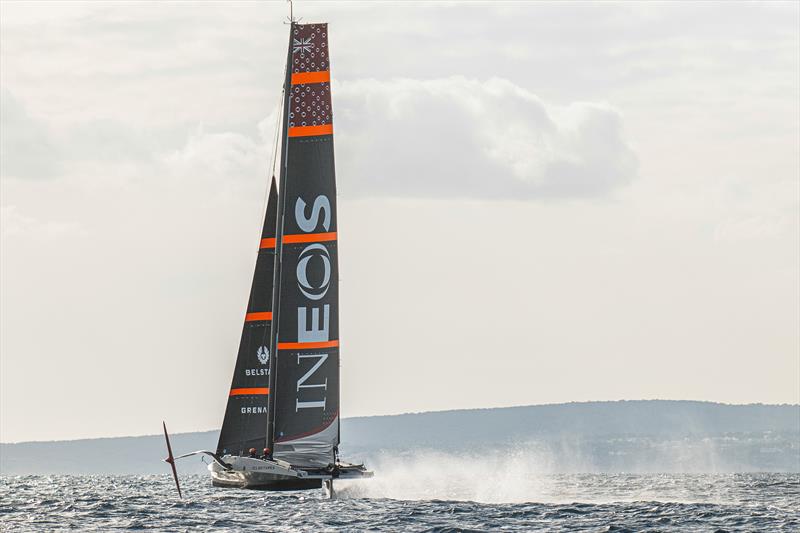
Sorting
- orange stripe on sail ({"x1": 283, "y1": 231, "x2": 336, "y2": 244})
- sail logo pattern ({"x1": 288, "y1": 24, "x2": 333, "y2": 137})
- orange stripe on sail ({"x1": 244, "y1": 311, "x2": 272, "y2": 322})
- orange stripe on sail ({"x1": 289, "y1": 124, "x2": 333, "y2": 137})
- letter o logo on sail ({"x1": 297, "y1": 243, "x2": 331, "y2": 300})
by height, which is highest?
sail logo pattern ({"x1": 288, "y1": 24, "x2": 333, "y2": 137})

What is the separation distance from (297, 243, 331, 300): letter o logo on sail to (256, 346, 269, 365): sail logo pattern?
3859 mm

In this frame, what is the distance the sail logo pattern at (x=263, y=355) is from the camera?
5888 centimetres

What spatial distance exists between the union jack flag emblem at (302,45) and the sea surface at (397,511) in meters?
15.8

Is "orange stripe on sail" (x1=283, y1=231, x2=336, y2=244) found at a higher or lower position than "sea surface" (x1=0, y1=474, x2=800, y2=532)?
higher

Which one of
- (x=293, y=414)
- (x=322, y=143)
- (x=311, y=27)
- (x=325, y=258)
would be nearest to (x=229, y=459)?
(x=293, y=414)

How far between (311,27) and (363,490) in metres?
17.8

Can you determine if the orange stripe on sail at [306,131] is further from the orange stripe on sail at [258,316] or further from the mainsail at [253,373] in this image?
the orange stripe on sail at [258,316]

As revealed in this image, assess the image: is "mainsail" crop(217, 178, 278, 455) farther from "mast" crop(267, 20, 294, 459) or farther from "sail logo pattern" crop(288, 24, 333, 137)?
"sail logo pattern" crop(288, 24, 333, 137)

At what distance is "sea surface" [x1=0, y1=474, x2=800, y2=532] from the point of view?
4975 cm

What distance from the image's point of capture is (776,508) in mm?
Result: 61219

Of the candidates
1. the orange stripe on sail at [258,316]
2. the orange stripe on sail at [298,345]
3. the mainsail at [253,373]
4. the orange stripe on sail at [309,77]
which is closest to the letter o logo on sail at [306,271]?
the orange stripe on sail at [298,345]

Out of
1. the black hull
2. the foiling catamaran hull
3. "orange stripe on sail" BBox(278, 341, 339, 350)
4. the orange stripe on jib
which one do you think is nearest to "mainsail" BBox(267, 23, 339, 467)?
"orange stripe on sail" BBox(278, 341, 339, 350)

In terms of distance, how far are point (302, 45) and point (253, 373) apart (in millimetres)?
12016

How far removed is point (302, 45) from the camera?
56.3 m
